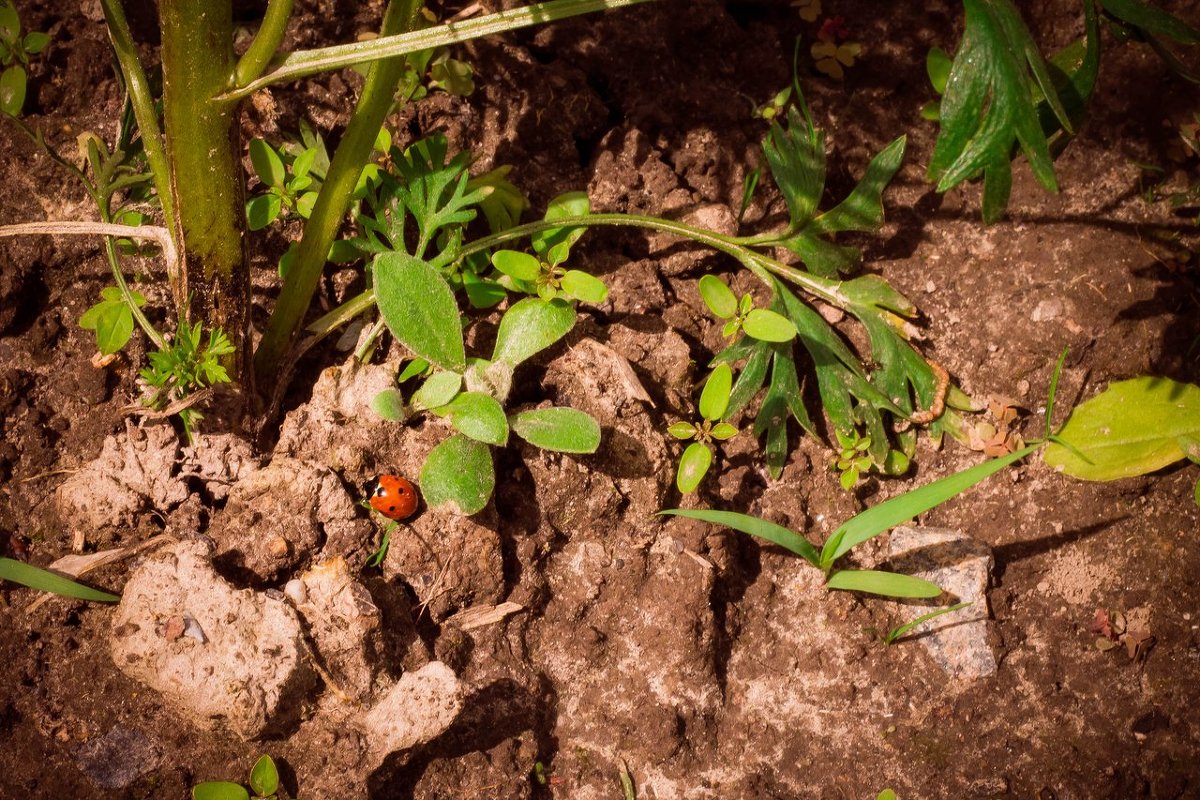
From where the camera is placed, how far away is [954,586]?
2348 mm

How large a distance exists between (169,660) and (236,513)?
0.37m

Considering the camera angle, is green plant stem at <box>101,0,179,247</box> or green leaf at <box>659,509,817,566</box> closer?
green plant stem at <box>101,0,179,247</box>

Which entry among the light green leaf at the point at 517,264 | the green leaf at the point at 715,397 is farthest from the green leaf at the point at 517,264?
the green leaf at the point at 715,397

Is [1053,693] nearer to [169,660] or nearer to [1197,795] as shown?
[1197,795]

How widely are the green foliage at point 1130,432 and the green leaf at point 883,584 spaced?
0.58 metres

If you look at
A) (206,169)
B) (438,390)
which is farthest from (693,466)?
(206,169)

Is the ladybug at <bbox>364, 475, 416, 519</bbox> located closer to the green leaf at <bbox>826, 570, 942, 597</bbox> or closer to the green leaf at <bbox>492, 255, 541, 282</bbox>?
the green leaf at <bbox>492, 255, 541, 282</bbox>

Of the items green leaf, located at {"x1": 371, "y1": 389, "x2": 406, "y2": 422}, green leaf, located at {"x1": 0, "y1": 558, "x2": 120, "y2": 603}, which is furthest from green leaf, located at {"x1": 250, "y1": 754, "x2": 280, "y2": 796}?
green leaf, located at {"x1": 371, "y1": 389, "x2": 406, "y2": 422}

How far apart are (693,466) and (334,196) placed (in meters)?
1.13

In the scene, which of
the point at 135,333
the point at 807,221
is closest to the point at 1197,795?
the point at 807,221

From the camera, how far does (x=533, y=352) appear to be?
2170 millimetres

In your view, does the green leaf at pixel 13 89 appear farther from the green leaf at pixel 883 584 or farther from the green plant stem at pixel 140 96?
the green leaf at pixel 883 584

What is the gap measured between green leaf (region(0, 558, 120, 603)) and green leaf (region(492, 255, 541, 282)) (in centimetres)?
123

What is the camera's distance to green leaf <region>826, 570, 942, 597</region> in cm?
221
